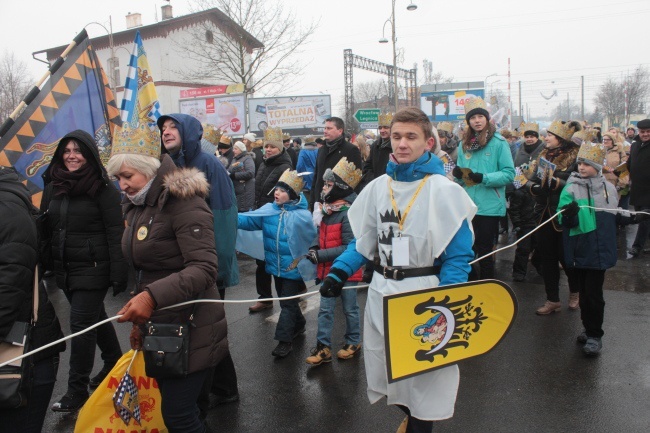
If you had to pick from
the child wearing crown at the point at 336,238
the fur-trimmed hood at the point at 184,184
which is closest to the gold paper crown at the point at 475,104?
the child wearing crown at the point at 336,238

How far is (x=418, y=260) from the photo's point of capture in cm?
274

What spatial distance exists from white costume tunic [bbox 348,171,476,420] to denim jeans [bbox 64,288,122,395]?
217 cm

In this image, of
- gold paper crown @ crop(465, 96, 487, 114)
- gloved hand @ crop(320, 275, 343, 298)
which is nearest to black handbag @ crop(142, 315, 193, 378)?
gloved hand @ crop(320, 275, 343, 298)

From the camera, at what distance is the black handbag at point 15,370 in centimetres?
238

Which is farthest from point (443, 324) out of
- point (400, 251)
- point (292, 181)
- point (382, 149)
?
point (382, 149)

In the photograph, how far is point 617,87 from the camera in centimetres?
5881

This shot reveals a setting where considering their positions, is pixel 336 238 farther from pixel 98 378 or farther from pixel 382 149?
pixel 382 149

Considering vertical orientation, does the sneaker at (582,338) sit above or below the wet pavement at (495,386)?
above

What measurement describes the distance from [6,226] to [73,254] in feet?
4.71

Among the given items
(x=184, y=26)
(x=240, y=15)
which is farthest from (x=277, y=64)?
(x=184, y=26)

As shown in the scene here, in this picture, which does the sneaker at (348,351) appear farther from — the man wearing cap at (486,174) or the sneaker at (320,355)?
the man wearing cap at (486,174)

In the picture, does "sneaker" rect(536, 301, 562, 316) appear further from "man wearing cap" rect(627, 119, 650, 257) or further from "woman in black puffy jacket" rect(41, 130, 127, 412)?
"woman in black puffy jacket" rect(41, 130, 127, 412)

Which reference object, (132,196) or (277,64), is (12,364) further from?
(277,64)

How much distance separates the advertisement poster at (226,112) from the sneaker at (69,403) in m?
19.6
